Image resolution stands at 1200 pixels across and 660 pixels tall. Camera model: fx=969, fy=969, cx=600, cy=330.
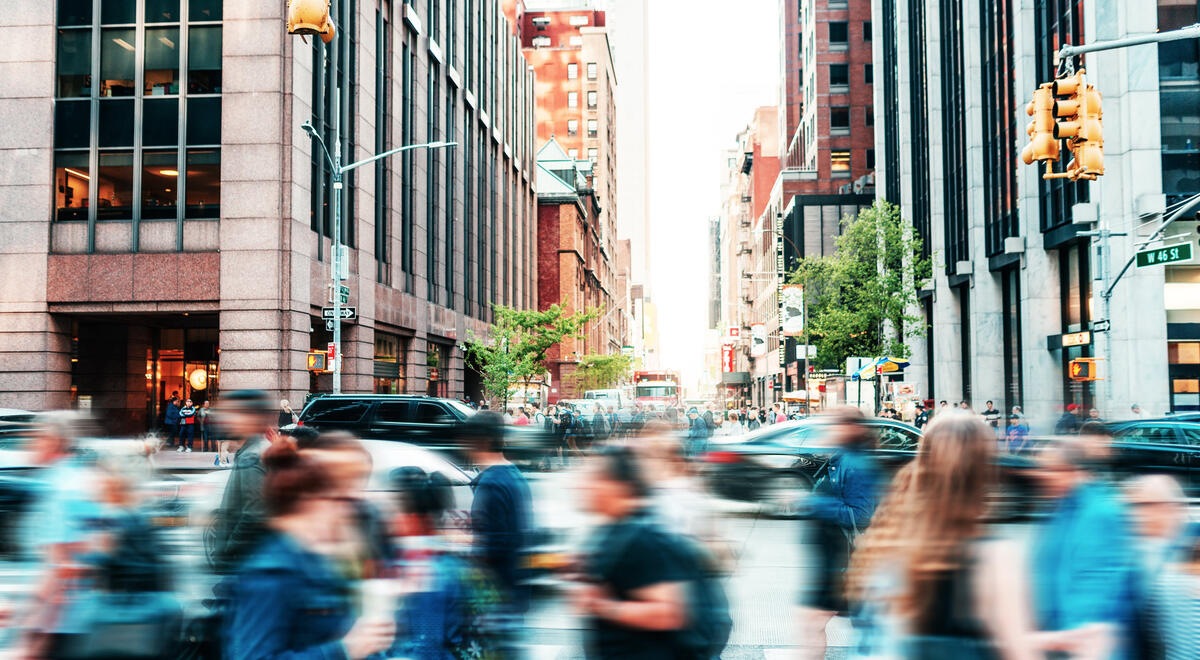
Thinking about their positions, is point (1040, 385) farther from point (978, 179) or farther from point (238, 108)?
point (238, 108)

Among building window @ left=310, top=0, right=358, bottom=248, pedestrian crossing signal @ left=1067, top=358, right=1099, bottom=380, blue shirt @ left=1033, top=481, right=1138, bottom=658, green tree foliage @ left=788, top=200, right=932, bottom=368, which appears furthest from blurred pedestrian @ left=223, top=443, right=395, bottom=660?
green tree foliage @ left=788, top=200, right=932, bottom=368

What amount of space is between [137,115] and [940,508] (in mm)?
29959

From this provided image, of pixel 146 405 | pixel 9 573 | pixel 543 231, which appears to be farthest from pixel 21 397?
pixel 543 231

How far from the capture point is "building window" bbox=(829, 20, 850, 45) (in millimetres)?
79938

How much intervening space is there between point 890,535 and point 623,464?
1.11 m

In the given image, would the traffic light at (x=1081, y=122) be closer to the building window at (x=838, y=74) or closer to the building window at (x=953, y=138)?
the building window at (x=953, y=138)

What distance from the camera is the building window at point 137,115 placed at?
28.3m

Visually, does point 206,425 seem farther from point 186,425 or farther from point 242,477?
point 242,477

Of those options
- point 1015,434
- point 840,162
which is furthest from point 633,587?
point 840,162

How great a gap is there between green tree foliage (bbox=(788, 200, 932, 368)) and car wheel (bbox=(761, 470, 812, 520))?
997 inches

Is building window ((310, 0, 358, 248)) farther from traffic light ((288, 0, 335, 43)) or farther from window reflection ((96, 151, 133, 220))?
traffic light ((288, 0, 335, 43))

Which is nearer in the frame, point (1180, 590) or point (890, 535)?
point (890, 535)

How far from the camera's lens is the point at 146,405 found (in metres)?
34.1

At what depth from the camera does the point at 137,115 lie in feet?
93.8
